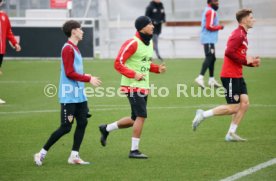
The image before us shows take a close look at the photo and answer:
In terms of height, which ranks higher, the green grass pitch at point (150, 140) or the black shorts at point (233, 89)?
the black shorts at point (233, 89)

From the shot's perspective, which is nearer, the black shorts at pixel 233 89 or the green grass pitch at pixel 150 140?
the green grass pitch at pixel 150 140

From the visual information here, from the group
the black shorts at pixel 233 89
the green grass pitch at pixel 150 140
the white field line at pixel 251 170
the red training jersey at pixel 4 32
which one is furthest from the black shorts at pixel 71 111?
the red training jersey at pixel 4 32

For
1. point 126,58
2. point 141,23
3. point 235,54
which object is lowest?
point 235,54

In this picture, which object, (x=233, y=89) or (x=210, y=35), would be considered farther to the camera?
(x=210, y=35)

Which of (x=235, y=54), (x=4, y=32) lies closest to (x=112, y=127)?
(x=235, y=54)

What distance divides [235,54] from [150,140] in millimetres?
1908

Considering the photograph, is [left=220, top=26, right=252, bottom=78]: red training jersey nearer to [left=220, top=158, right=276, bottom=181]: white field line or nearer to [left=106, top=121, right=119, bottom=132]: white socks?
[left=106, top=121, right=119, bottom=132]: white socks

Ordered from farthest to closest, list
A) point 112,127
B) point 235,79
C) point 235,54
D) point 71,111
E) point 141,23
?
1. point 235,79
2. point 235,54
3. point 112,127
4. point 141,23
5. point 71,111

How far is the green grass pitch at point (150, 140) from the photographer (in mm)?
9391

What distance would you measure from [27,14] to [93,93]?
510 inches

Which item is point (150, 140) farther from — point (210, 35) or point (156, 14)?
point (156, 14)

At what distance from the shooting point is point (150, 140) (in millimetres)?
12016

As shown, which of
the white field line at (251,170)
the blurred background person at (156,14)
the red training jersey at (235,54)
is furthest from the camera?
the blurred background person at (156,14)

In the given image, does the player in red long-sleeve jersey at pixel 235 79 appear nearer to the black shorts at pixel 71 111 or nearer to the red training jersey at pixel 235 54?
the red training jersey at pixel 235 54
